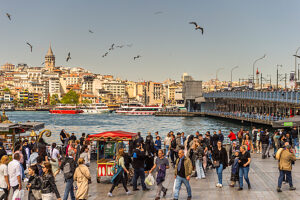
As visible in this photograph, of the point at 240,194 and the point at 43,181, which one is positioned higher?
the point at 43,181

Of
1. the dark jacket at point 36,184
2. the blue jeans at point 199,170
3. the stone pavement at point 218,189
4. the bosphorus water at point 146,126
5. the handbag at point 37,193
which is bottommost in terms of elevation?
the bosphorus water at point 146,126

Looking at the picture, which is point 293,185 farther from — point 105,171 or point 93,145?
point 93,145

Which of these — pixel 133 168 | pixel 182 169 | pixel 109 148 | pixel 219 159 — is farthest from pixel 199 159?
pixel 182 169

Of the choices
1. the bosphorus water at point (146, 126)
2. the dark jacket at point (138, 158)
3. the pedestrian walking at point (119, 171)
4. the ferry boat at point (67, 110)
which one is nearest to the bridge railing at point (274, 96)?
the bosphorus water at point (146, 126)

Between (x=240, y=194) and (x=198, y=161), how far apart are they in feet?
8.32

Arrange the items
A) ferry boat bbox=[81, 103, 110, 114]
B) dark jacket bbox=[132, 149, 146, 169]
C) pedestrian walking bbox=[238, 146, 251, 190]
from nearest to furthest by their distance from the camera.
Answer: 1. dark jacket bbox=[132, 149, 146, 169]
2. pedestrian walking bbox=[238, 146, 251, 190]
3. ferry boat bbox=[81, 103, 110, 114]

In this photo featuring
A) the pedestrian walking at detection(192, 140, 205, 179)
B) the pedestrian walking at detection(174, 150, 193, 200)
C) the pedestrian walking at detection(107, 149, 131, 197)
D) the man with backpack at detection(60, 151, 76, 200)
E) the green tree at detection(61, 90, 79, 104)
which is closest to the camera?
the man with backpack at detection(60, 151, 76, 200)

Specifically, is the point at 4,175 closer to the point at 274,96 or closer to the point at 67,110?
the point at 274,96

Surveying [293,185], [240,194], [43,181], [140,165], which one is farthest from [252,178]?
[43,181]

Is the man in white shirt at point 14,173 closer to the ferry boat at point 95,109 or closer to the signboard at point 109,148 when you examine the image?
the signboard at point 109,148

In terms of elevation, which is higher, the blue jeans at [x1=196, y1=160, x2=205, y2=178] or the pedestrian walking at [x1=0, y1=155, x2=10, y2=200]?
the pedestrian walking at [x1=0, y1=155, x2=10, y2=200]

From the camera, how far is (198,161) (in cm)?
1341

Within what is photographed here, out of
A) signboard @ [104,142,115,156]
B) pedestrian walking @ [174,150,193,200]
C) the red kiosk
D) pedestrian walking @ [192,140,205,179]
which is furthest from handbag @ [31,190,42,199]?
pedestrian walking @ [192,140,205,179]

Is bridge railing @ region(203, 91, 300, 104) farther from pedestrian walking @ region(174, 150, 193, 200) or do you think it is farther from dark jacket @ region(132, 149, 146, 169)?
pedestrian walking @ region(174, 150, 193, 200)
